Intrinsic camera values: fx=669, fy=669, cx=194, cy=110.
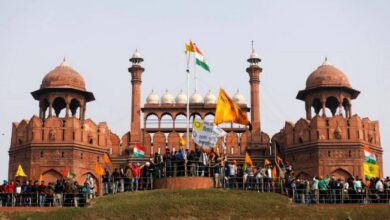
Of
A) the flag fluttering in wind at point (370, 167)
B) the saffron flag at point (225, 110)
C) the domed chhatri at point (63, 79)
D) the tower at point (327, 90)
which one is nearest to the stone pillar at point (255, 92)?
the tower at point (327, 90)

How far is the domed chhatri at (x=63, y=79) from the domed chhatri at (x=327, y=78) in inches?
611

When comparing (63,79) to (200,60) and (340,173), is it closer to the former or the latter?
(200,60)

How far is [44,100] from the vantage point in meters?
45.2

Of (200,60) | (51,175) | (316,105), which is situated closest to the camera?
(200,60)

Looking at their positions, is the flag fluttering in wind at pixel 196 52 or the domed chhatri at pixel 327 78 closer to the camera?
Answer: the flag fluttering in wind at pixel 196 52

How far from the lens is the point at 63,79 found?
44.7 meters

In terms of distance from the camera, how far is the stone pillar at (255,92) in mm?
47406

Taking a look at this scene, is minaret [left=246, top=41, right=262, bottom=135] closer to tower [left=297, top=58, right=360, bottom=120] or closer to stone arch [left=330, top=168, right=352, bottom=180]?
tower [left=297, top=58, right=360, bottom=120]

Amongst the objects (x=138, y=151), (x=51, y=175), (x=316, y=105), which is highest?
(x=316, y=105)

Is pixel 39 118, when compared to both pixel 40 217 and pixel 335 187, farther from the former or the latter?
pixel 335 187

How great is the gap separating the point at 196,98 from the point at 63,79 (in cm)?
1120

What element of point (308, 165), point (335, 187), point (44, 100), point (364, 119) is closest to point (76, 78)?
point (44, 100)

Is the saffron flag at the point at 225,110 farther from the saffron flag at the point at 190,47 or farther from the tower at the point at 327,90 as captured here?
the tower at the point at 327,90

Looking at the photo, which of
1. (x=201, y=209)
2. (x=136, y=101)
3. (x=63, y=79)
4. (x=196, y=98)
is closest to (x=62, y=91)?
(x=63, y=79)
